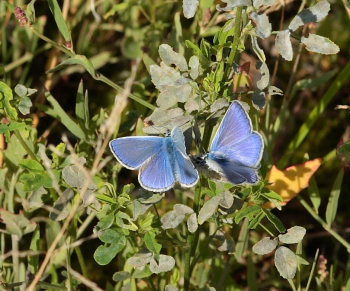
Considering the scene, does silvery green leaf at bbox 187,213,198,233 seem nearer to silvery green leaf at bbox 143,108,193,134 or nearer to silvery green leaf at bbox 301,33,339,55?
silvery green leaf at bbox 143,108,193,134

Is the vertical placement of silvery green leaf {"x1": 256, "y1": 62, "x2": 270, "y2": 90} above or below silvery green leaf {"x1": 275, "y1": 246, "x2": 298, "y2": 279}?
above

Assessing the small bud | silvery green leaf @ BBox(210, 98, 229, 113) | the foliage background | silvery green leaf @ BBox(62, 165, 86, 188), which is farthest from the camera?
the foliage background

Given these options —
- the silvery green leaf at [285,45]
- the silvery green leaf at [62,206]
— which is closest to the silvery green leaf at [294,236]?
the silvery green leaf at [285,45]

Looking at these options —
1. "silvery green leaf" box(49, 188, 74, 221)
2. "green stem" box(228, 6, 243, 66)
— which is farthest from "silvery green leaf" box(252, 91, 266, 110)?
"silvery green leaf" box(49, 188, 74, 221)

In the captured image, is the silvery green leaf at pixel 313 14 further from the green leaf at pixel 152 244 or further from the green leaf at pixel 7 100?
the green leaf at pixel 7 100

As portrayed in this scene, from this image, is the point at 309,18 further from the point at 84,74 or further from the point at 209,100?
the point at 84,74

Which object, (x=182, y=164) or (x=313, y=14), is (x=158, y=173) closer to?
(x=182, y=164)

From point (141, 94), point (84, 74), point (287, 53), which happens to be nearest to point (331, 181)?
point (141, 94)
